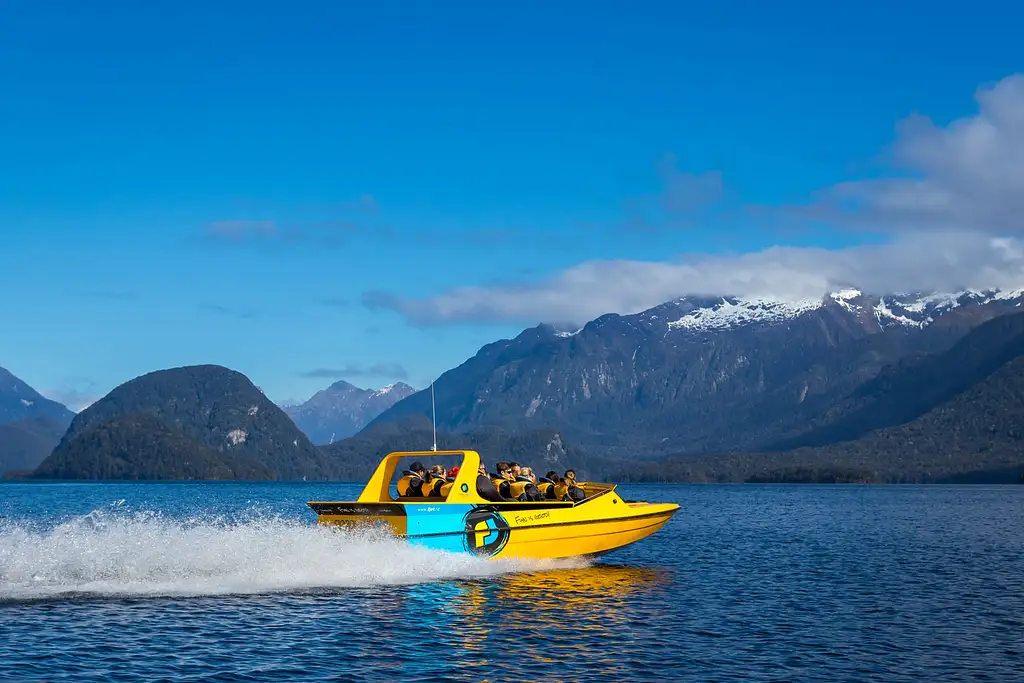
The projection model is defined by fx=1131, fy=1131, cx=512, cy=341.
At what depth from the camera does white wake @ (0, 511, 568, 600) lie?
28750mm

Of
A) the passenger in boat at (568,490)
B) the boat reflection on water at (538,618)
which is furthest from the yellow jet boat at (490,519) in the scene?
the boat reflection on water at (538,618)

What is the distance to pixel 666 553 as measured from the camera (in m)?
48.7

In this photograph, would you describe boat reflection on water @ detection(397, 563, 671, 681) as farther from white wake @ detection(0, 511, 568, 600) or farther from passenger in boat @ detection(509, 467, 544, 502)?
passenger in boat @ detection(509, 467, 544, 502)

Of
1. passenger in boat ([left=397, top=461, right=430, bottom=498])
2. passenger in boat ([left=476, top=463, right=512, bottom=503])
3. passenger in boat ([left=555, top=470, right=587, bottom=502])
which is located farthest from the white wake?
passenger in boat ([left=555, top=470, right=587, bottom=502])

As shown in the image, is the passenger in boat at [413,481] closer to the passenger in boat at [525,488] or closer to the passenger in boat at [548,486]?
the passenger in boat at [525,488]

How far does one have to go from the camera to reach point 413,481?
3522 cm

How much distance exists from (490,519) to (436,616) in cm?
674

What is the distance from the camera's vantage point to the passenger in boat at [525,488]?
3569 cm

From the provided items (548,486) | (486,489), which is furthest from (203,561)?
(548,486)

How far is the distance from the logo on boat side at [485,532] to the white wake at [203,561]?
2.48ft

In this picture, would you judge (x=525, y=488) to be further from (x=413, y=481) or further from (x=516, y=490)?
(x=413, y=481)

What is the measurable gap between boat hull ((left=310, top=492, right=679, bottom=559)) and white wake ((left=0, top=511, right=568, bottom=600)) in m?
0.47

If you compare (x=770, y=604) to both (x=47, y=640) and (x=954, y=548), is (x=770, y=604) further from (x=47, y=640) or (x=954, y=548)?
(x=954, y=548)

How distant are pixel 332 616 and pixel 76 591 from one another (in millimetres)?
6517
